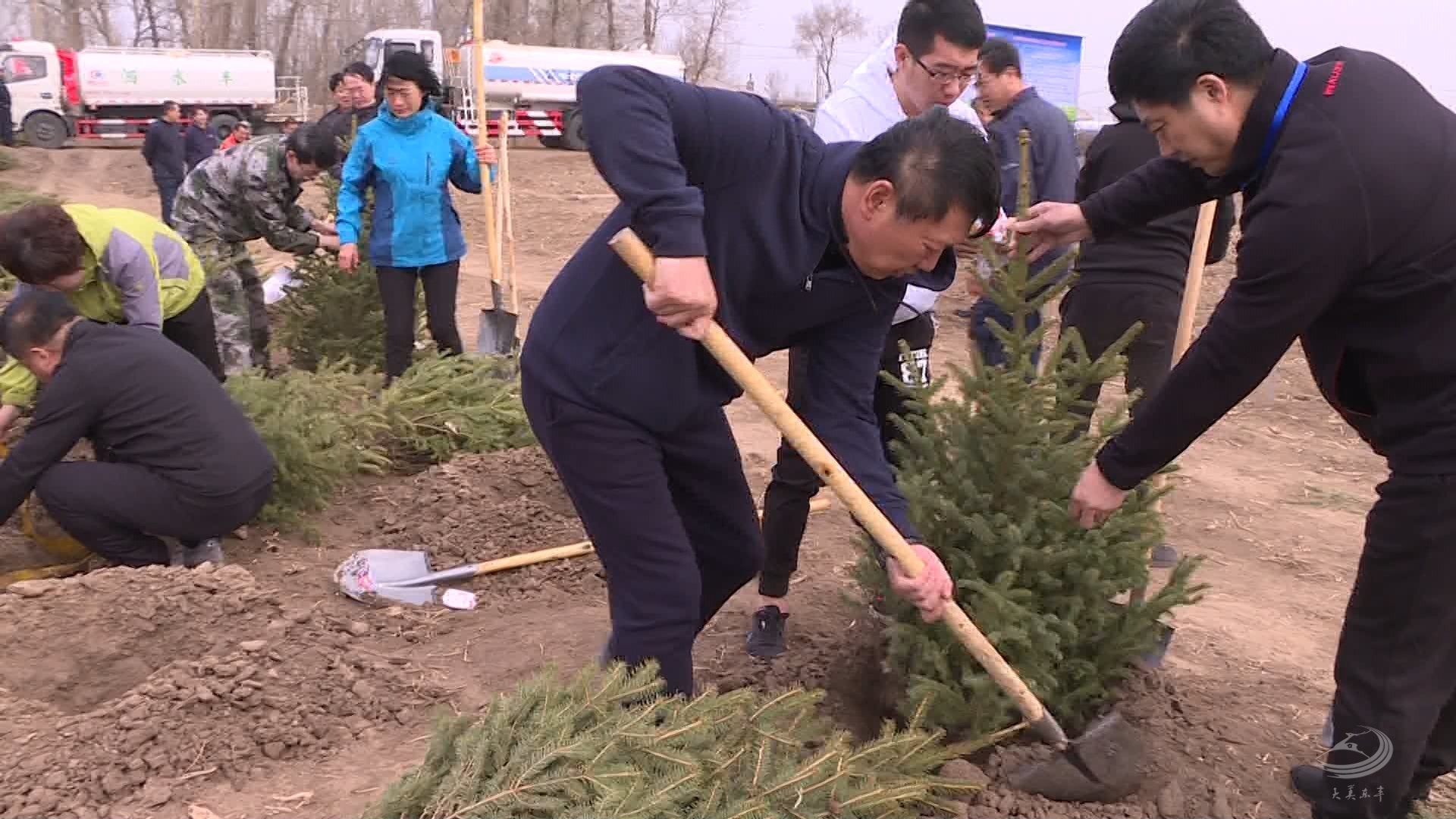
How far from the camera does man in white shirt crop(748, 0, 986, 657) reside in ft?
11.1

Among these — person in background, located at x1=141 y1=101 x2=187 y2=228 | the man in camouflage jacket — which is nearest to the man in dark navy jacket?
the man in camouflage jacket

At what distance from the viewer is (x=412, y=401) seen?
5.39m

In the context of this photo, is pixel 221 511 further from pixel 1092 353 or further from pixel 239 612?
pixel 1092 353

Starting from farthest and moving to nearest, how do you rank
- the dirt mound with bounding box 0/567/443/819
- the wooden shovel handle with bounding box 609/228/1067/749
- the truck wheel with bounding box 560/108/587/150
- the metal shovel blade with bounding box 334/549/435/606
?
the truck wheel with bounding box 560/108/587/150 → the metal shovel blade with bounding box 334/549/435/606 → the dirt mound with bounding box 0/567/443/819 → the wooden shovel handle with bounding box 609/228/1067/749

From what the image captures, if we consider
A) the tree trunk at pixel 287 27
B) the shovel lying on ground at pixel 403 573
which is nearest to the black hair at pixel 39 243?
the shovel lying on ground at pixel 403 573

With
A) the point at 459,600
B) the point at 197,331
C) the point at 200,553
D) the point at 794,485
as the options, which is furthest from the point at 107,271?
the point at 794,485

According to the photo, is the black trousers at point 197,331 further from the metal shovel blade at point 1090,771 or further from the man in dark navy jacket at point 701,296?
the metal shovel blade at point 1090,771

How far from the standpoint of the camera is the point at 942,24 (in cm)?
337

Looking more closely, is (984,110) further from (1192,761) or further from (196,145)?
(196,145)

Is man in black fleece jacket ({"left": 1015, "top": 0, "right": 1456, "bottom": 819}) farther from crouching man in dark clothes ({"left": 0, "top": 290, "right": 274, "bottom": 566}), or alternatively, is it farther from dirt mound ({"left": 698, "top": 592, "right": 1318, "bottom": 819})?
crouching man in dark clothes ({"left": 0, "top": 290, "right": 274, "bottom": 566})

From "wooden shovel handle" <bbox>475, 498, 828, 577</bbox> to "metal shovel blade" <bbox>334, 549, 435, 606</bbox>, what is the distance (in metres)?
0.22

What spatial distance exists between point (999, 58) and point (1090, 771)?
3.44m

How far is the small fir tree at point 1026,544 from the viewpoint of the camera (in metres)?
2.70

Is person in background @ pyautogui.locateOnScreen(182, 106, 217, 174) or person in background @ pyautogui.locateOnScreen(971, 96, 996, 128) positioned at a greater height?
person in background @ pyautogui.locateOnScreen(971, 96, 996, 128)
